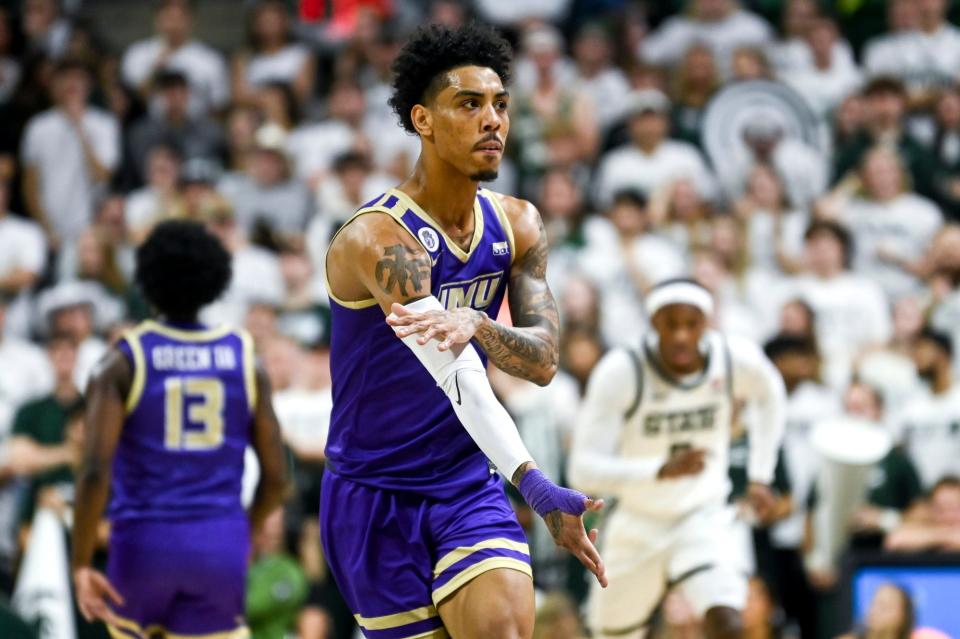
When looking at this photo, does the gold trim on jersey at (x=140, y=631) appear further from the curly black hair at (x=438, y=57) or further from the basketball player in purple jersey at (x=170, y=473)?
the curly black hair at (x=438, y=57)

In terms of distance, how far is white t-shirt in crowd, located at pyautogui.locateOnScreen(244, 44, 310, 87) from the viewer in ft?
47.5

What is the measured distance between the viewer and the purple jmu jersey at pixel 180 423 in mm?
6719

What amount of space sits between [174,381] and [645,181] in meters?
7.01

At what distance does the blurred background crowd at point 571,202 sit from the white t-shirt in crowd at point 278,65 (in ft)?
0.12

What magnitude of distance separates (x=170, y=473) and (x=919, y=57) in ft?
31.0

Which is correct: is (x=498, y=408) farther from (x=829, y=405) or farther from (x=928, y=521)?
(x=829, y=405)

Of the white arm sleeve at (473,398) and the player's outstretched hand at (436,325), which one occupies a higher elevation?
the player's outstretched hand at (436,325)

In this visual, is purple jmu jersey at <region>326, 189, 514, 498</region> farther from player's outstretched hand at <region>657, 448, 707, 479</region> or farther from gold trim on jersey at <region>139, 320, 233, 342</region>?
player's outstretched hand at <region>657, 448, 707, 479</region>

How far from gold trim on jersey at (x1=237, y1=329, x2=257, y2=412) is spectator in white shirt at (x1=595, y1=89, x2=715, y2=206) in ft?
21.0

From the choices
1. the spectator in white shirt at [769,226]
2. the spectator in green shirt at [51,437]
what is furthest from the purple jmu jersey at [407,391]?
the spectator in white shirt at [769,226]

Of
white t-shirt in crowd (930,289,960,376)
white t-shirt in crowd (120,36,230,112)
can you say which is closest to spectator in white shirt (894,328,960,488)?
white t-shirt in crowd (930,289,960,376)

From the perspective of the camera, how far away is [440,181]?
525cm

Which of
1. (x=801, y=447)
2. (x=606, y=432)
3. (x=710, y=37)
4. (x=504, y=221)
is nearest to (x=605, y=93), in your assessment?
(x=710, y=37)

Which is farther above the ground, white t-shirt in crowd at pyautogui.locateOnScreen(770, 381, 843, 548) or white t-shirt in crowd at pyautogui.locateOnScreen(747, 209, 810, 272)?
white t-shirt in crowd at pyautogui.locateOnScreen(747, 209, 810, 272)
